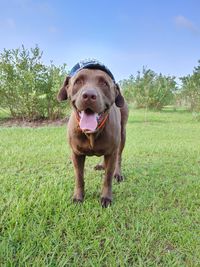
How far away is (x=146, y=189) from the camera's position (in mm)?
3311

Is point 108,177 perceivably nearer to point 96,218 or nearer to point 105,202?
point 105,202

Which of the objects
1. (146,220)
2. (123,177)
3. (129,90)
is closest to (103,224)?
(146,220)

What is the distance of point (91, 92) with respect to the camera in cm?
210

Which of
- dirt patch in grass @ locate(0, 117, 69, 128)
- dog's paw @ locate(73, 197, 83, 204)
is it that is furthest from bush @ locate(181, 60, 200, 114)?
dog's paw @ locate(73, 197, 83, 204)

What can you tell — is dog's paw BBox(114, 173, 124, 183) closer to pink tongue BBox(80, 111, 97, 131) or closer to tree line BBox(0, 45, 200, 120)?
pink tongue BBox(80, 111, 97, 131)

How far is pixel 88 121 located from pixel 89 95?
256 millimetres

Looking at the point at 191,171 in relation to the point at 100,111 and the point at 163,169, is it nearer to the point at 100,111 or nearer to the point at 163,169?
the point at 163,169

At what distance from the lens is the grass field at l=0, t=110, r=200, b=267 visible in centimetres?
196

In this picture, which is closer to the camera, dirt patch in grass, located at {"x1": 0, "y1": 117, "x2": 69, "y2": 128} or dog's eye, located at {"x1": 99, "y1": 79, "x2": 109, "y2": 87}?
dog's eye, located at {"x1": 99, "y1": 79, "x2": 109, "y2": 87}

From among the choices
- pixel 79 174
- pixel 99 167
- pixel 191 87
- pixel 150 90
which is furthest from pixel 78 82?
pixel 191 87

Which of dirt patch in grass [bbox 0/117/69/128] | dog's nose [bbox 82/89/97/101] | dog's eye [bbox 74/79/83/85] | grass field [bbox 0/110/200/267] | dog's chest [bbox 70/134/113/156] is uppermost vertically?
dog's eye [bbox 74/79/83/85]

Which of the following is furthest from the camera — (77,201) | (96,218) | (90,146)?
(77,201)

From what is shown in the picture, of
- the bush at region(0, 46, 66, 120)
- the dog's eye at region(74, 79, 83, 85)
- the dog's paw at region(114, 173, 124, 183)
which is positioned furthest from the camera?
the bush at region(0, 46, 66, 120)

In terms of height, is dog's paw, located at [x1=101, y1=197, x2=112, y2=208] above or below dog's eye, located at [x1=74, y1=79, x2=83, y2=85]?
below
